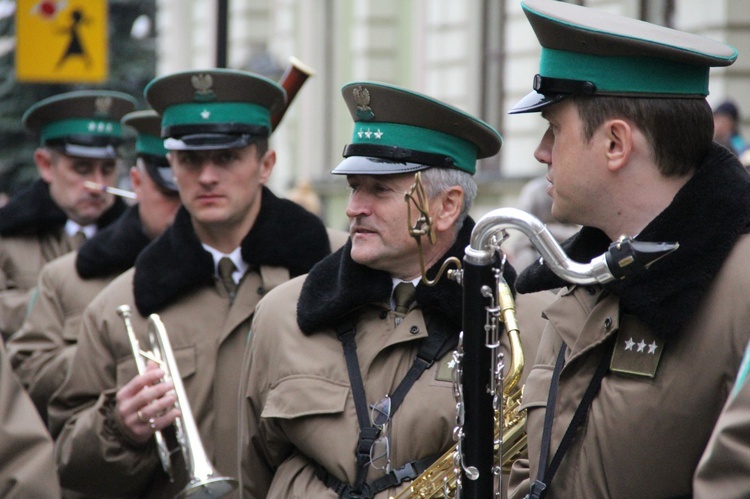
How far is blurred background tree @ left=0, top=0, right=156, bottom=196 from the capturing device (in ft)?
74.0

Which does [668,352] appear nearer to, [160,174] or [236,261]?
[236,261]

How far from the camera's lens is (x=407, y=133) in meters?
4.32

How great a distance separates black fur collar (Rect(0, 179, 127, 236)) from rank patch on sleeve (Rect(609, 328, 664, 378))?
4781 millimetres

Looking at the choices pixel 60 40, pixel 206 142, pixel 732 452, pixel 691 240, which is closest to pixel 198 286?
pixel 206 142

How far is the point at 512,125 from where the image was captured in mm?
14781

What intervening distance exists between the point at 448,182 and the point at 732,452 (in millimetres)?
1937

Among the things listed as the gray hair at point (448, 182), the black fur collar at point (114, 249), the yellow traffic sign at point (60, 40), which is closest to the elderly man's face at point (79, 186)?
the black fur collar at point (114, 249)

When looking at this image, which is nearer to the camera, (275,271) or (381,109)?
(381,109)

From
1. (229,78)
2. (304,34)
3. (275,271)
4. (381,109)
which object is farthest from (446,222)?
(304,34)

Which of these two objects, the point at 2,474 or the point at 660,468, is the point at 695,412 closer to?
the point at 660,468

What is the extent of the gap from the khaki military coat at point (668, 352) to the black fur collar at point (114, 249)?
3.42 metres

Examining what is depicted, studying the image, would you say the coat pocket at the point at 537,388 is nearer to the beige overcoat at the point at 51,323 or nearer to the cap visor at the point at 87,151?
the beige overcoat at the point at 51,323

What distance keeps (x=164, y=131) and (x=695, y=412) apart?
314cm

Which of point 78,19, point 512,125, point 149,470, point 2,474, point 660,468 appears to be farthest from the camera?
point 512,125
